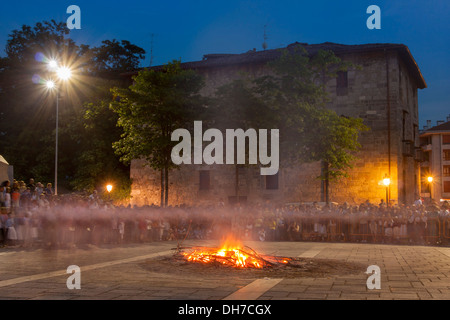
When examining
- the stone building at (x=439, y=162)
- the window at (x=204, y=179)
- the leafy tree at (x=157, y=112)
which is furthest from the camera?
the stone building at (x=439, y=162)

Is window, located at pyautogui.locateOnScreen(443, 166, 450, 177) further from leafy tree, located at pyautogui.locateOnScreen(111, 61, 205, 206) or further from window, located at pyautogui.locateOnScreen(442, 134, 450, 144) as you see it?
leafy tree, located at pyautogui.locateOnScreen(111, 61, 205, 206)

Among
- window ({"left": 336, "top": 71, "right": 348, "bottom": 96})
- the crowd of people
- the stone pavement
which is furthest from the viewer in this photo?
window ({"left": 336, "top": 71, "right": 348, "bottom": 96})

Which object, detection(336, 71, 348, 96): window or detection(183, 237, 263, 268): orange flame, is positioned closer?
detection(183, 237, 263, 268): orange flame

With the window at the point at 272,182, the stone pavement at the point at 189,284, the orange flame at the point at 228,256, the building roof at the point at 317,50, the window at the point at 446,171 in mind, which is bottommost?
the stone pavement at the point at 189,284

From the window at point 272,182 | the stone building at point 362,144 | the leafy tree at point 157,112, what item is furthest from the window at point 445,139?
the leafy tree at point 157,112

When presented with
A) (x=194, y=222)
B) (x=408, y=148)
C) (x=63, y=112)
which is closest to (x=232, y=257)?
(x=194, y=222)

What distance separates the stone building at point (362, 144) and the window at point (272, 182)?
5 cm

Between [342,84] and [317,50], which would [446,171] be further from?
[342,84]

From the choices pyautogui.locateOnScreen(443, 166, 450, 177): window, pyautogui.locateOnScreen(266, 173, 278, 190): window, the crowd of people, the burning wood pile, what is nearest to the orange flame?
the burning wood pile

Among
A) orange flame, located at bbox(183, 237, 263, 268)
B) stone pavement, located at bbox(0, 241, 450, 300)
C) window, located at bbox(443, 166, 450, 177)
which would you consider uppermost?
window, located at bbox(443, 166, 450, 177)

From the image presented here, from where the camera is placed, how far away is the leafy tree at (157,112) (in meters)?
29.1

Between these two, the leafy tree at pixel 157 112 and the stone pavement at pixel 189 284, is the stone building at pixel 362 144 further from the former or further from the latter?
the stone pavement at pixel 189 284

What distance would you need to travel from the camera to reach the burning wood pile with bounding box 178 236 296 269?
10.6 metres
